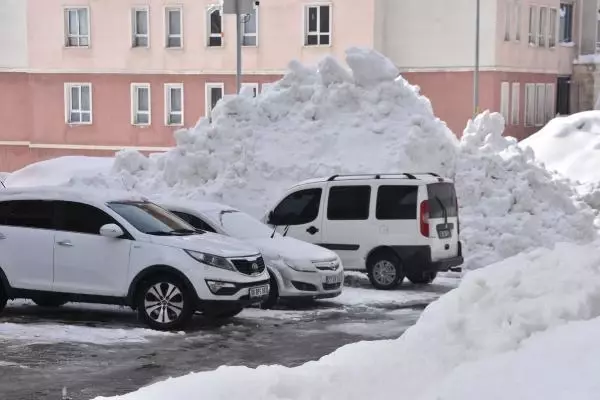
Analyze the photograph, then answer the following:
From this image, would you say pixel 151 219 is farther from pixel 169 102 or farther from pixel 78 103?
pixel 78 103

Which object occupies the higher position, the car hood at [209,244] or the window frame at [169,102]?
the window frame at [169,102]

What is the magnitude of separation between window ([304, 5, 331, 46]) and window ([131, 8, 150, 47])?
721 cm

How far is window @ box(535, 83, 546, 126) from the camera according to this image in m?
41.9

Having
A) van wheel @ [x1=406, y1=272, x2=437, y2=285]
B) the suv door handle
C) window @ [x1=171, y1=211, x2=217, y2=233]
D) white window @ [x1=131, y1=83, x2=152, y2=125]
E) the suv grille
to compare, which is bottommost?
van wheel @ [x1=406, y1=272, x2=437, y2=285]

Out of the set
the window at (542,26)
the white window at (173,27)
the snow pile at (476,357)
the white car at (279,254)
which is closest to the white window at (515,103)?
the window at (542,26)

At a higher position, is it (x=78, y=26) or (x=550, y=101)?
(x=78, y=26)

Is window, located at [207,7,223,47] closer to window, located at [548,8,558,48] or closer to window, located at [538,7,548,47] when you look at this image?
window, located at [538,7,548,47]

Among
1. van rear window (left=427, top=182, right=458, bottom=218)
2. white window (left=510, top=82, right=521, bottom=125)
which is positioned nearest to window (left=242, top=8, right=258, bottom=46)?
white window (left=510, top=82, right=521, bottom=125)

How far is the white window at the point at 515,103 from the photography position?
40.0 metres

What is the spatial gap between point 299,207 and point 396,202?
5.48 feet

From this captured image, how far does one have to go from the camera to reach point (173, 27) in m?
41.0

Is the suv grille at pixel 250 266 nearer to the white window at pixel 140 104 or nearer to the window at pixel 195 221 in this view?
the window at pixel 195 221

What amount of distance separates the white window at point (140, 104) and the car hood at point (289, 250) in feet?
92.0

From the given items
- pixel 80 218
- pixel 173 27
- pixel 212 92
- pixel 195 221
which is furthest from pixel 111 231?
pixel 173 27
